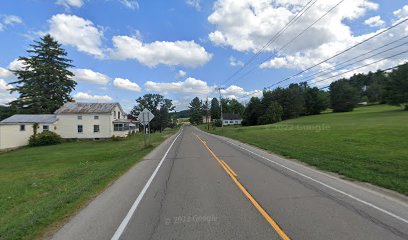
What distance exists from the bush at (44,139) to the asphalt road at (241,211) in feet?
134

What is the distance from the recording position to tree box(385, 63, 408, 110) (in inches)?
2985

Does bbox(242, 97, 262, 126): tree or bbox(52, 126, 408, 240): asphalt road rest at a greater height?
bbox(242, 97, 262, 126): tree

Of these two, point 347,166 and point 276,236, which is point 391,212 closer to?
point 276,236

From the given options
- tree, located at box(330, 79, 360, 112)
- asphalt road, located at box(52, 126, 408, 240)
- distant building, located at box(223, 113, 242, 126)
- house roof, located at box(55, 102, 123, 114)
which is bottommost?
asphalt road, located at box(52, 126, 408, 240)

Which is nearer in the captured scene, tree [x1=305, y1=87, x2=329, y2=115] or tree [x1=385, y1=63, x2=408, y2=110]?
tree [x1=385, y1=63, x2=408, y2=110]

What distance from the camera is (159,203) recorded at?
7664 mm

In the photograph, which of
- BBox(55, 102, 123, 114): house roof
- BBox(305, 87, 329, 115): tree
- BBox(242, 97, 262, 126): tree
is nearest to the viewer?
BBox(55, 102, 123, 114): house roof

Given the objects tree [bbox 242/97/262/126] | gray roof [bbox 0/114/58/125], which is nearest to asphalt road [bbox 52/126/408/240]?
gray roof [bbox 0/114/58/125]

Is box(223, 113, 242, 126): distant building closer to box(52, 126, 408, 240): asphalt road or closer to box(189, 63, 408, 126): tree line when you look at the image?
box(189, 63, 408, 126): tree line

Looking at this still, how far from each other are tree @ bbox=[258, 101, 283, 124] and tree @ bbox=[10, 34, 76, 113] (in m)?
56.7

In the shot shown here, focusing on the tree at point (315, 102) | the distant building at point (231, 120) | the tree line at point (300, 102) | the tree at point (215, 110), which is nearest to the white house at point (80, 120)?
the tree line at point (300, 102)

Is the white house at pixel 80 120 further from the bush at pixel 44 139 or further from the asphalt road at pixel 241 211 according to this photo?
the asphalt road at pixel 241 211

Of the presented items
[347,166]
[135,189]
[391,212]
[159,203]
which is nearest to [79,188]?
[135,189]

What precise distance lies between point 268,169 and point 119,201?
281 inches
